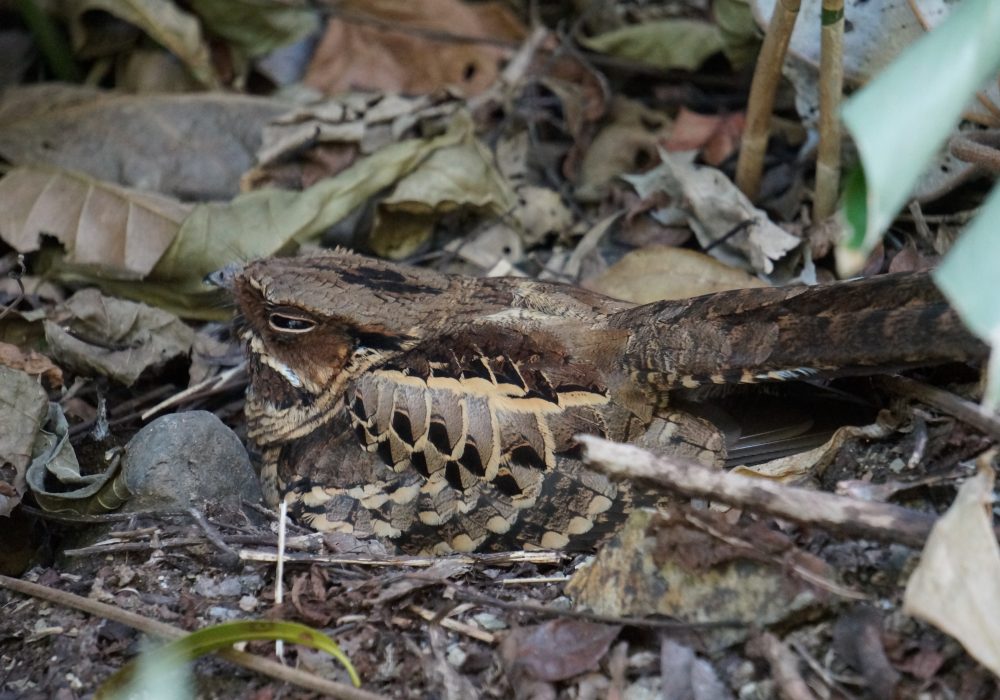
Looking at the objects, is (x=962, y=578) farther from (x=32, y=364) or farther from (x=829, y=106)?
(x=32, y=364)

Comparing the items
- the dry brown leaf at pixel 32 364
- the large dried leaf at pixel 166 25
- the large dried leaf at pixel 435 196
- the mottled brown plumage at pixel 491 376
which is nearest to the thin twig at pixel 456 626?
the mottled brown plumage at pixel 491 376

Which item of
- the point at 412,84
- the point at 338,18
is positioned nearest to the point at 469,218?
the point at 412,84

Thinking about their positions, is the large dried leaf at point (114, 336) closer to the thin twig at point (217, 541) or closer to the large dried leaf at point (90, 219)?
the large dried leaf at point (90, 219)

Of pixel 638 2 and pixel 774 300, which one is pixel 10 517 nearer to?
pixel 774 300

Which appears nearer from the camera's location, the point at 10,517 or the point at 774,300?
the point at 774,300

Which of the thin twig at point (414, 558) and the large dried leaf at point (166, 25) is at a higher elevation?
the large dried leaf at point (166, 25)

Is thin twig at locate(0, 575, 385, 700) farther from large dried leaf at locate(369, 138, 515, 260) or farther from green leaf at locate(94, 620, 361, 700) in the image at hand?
large dried leaf at locate(369, 138, 515, 260)
